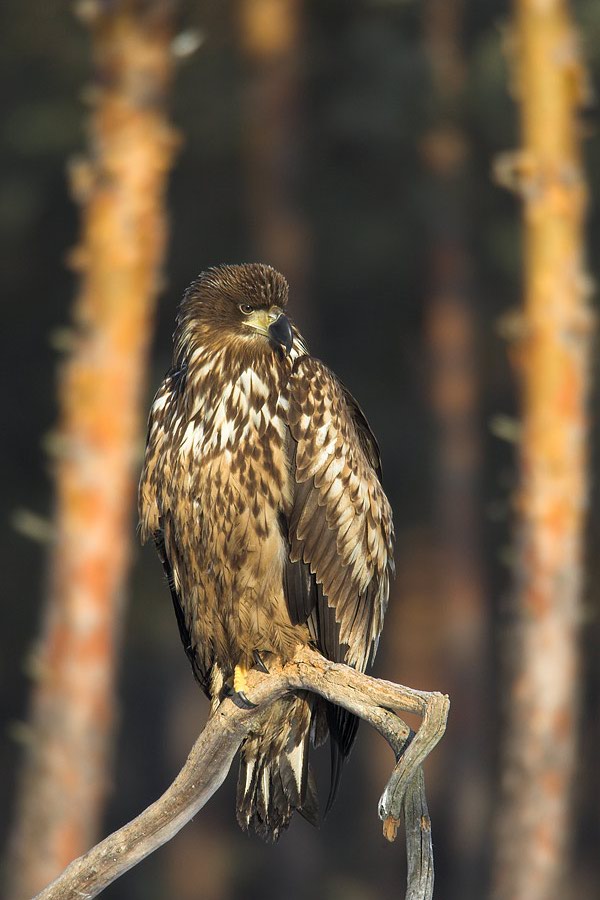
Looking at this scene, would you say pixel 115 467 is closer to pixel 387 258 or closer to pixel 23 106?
pixel 23 106

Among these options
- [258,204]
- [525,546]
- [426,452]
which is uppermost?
[258,204]

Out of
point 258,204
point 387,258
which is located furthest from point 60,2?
point 387,258

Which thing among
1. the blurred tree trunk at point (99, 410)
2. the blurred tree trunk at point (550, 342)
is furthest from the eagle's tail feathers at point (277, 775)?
the blurred tree trunk at point (550, 342)

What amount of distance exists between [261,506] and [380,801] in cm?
150

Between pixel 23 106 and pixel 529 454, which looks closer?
pixel 529 454

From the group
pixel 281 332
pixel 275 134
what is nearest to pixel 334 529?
pixel 281 332

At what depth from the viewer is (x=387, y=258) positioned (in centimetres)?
1989

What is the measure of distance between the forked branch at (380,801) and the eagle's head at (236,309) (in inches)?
45.2

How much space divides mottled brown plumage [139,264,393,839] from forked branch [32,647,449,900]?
36 cm

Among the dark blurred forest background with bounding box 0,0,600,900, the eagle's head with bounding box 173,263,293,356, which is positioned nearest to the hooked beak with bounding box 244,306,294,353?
the eagle's head with bounding box 173,263,293,356

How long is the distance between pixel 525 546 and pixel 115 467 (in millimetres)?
3178

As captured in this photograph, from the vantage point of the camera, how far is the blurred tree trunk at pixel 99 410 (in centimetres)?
1178

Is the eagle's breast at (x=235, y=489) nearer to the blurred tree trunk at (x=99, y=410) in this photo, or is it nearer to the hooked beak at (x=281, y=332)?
the hooked beak at (x=281, y=332)

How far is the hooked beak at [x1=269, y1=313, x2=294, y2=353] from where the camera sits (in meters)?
5.41
